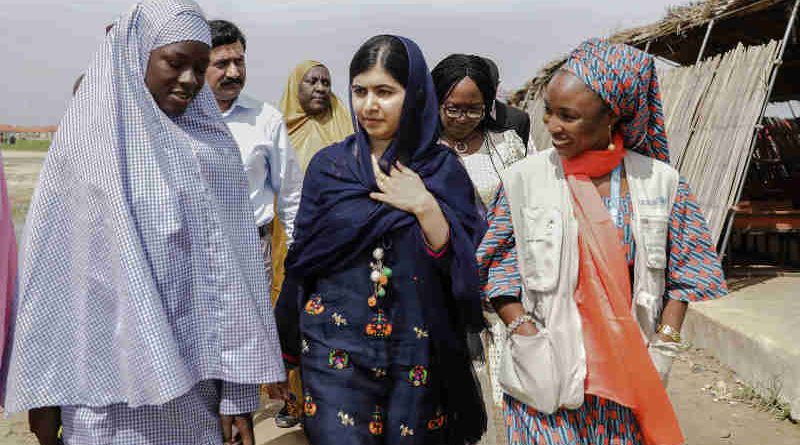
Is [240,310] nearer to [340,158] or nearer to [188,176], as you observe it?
[188,176]

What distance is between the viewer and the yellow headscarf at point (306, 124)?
5004 mm

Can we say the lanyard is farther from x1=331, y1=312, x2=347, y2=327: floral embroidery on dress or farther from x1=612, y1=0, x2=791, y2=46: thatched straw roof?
x1=612, y1=0, x2=791, y2=46: thatched straw roof

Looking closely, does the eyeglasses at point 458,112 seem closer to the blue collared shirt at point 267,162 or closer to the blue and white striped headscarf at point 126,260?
the blue collared shirt at point 267,162

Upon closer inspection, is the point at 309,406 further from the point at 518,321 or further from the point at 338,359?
the point at 518,321

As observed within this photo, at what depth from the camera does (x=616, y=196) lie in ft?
8.06

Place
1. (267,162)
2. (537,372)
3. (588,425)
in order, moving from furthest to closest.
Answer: (267,162)
(588,425)
(537,372)

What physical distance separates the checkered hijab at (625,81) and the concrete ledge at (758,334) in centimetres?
284

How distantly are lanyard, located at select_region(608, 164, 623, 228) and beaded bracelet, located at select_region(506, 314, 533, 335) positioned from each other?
16.2 inches

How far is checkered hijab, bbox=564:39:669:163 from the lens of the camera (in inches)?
91.3

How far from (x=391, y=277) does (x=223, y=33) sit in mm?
2143

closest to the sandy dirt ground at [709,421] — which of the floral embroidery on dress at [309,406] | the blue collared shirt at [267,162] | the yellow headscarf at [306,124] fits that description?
the blue collared shirt at [267,162]

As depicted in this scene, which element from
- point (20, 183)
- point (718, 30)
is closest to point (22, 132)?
point (20, 183)

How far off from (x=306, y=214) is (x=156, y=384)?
893mm

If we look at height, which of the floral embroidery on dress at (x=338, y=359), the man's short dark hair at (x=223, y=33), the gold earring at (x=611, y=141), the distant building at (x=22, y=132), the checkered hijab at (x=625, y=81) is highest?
the man's short dark hair at (x=223, y=33)
